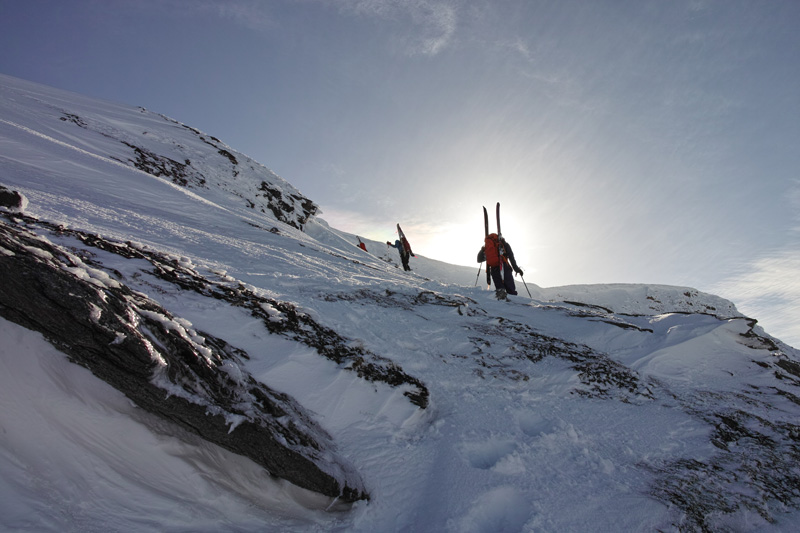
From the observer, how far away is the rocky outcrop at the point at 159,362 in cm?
258

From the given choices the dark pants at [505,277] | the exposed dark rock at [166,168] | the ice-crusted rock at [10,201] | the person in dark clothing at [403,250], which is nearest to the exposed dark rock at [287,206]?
the exposed dark rock at [166,168]

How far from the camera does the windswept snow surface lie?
2.65 meters

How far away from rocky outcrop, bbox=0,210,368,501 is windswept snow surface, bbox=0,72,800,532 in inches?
9.2

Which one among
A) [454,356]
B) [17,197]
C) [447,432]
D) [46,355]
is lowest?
[447,432]

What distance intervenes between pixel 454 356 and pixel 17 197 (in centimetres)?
741

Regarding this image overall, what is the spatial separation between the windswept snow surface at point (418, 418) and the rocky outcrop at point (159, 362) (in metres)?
0.23

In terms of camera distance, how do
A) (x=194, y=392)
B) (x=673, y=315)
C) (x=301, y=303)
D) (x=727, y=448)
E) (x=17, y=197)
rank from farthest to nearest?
1. (x=673, y=315)
2. (x=301, y=303)
3. (x=17, y=197)
4. (x=727, y=448)
5. (x=194, y=392)

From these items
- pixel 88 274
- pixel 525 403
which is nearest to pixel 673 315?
pixel 525 403

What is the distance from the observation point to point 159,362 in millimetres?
2783

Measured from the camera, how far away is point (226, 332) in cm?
420

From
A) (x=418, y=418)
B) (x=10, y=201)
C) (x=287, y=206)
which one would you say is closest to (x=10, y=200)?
(x=10, y=201)

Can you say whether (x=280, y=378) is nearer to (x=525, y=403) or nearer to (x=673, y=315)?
(x=525, y=403)

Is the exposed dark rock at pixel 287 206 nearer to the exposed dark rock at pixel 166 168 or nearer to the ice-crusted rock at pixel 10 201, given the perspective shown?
the exposed dark rock at pixel 166 168

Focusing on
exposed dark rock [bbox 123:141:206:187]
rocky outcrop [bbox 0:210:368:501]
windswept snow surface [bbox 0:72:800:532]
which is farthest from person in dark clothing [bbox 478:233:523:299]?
exposed dark rock [bbox 123:141:206:187]
